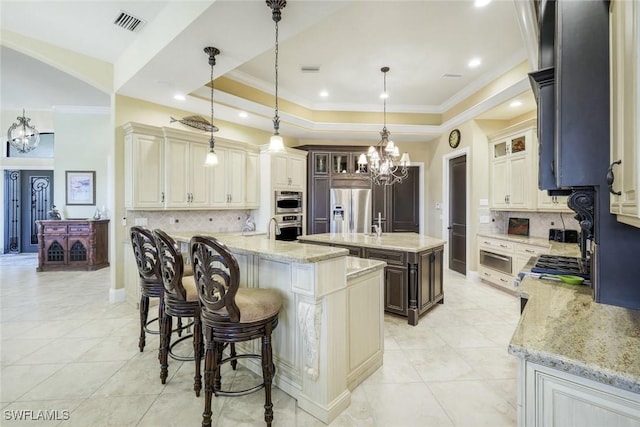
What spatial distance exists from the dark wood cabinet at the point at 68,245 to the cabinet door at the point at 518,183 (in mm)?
7718

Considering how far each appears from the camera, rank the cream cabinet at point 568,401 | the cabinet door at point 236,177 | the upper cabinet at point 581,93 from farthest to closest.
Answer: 1. the cabinet door at point 236,177
2. the upper cabinet at point 581,93
3. the cream cabinet at point 568,401

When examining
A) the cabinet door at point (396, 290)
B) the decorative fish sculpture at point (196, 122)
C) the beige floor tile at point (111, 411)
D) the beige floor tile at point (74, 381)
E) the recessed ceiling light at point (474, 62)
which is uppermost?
the recessed ceiling light at point (474, 62)

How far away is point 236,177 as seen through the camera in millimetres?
5070

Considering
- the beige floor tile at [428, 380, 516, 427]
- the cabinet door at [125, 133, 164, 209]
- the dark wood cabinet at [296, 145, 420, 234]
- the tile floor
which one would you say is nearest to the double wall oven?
the dark wood cabinet at [296, 145, 420, 234]

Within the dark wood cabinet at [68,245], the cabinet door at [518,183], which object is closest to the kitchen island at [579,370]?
the cabinet door at [518,183]

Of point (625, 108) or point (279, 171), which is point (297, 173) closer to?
point (279, 171)

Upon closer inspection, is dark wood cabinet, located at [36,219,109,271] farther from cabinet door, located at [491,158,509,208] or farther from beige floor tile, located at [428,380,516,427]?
cabinet door, located at [491,158,509,208]

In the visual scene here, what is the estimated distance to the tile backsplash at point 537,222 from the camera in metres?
4.20

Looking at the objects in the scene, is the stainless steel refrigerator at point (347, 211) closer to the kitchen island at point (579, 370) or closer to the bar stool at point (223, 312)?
the bar stool at point (223, 312)

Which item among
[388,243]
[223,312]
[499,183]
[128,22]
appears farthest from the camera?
[499,183]

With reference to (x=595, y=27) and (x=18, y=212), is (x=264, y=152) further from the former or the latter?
(x=18, y=212)

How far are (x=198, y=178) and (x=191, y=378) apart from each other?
3.00 metres

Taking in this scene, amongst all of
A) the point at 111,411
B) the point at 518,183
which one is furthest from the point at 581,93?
the point at 518,183

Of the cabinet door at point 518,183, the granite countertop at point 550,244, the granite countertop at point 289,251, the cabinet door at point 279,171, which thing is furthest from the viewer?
the cabinet door at point 279,171
